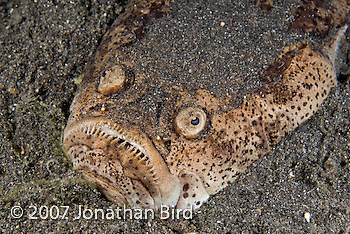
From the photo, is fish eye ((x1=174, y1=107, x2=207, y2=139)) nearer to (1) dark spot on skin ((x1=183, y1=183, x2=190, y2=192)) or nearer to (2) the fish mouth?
(2) the fish mouth

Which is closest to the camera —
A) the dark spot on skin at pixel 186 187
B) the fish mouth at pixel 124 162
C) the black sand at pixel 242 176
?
the fish mouth at pixel 124 162

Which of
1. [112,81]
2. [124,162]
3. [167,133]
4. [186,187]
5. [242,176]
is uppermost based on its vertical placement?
[112,81]

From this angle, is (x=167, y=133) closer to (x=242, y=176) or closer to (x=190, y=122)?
(x=190, y=122)

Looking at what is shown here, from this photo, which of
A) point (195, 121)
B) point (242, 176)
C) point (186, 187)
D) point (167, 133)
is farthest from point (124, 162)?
point (242, 176)

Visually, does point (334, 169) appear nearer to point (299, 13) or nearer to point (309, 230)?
point (309, 230)

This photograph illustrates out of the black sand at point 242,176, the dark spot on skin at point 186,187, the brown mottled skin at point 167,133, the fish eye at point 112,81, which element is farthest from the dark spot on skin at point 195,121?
the fish eye at point 112,81

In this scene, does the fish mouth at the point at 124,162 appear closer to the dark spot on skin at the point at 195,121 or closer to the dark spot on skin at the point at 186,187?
the dark spot on skin at the point at 186,187

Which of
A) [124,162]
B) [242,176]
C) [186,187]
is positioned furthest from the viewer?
[242,176]

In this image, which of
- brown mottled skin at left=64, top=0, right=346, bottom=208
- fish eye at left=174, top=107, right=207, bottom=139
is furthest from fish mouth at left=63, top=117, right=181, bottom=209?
fish eye at left=174, top=107, right=207, bottom=139
